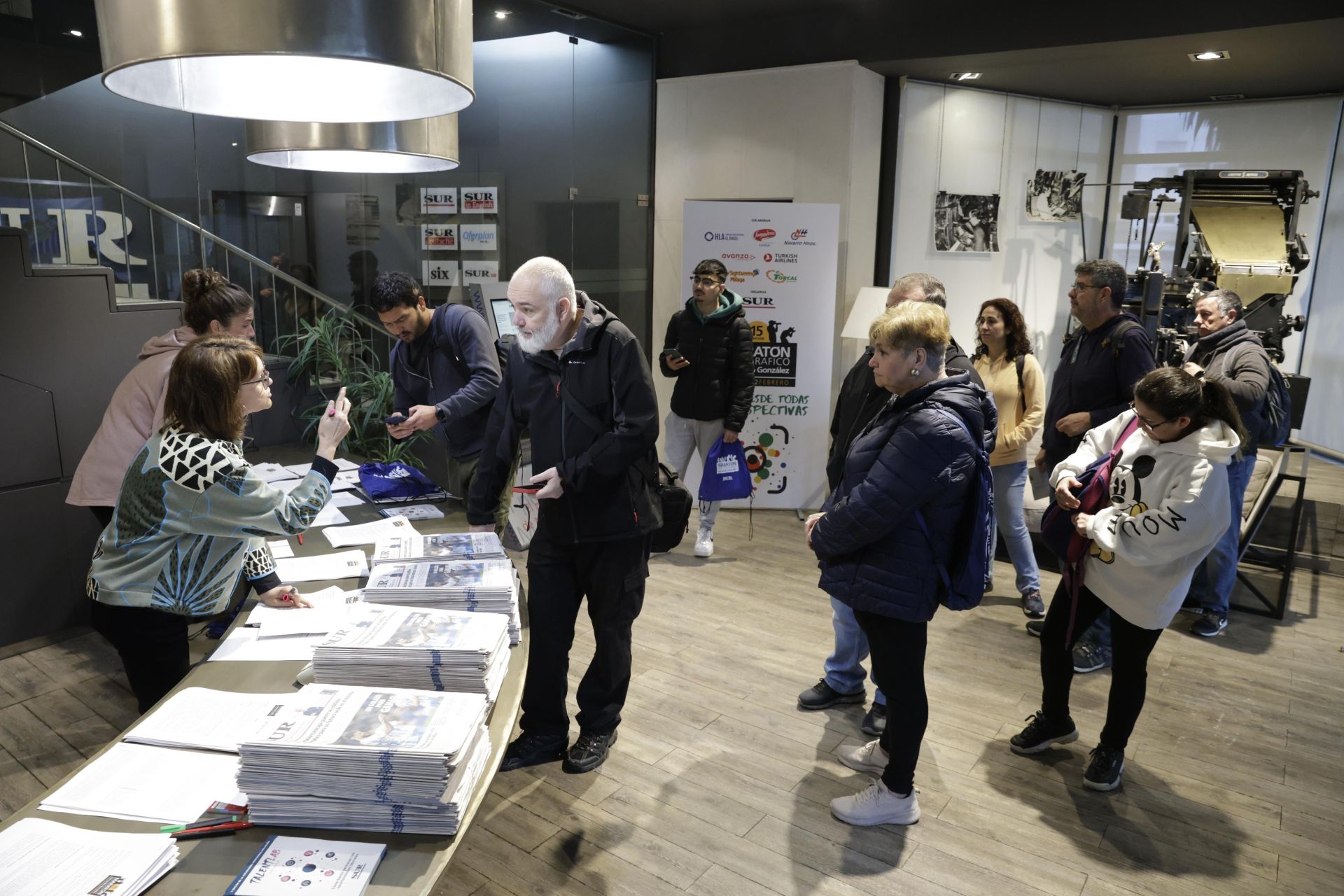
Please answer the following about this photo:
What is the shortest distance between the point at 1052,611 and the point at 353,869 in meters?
2.53

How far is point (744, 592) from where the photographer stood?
480 cm

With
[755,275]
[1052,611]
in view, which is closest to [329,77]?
[1052,611]

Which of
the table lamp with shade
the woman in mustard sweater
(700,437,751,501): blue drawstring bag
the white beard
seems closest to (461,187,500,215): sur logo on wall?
(700,437,751,501): blue drawstring bag

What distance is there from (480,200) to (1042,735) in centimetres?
449

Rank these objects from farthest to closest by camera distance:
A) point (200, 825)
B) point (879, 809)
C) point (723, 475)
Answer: point (723, 475) → point (879, 809) → point (200, 825)

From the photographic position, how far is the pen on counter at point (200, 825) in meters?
1.45

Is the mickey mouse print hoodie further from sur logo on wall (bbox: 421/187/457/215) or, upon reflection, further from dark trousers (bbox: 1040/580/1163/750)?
sur logo on wall (bbox: 421/187/457/215)

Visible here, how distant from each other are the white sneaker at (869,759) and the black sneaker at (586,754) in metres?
0.86

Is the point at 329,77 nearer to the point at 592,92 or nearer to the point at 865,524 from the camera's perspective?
the point at 865,524

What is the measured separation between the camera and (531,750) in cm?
287

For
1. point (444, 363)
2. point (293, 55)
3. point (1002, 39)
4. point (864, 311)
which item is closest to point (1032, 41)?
point (1002, 39)

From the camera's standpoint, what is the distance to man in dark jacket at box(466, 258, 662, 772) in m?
2.59

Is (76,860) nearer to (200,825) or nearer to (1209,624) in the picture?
(200,825)

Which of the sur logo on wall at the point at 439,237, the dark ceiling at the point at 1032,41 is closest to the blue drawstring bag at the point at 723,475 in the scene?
the sur logo on wall at the point at 439,237
